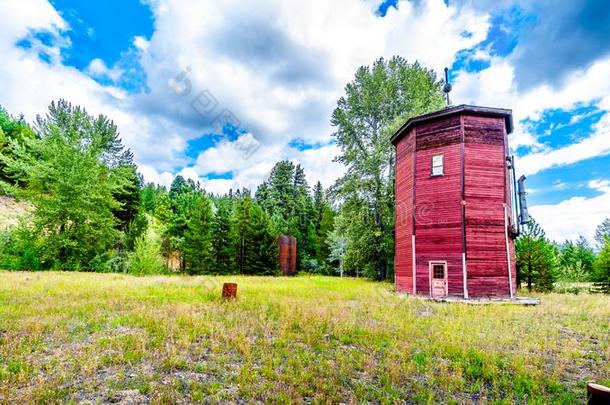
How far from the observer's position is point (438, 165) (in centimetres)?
1908

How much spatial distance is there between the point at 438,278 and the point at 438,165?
6.74 metres

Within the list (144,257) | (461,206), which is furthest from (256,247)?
(461,206)

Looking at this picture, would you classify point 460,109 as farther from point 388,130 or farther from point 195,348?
point 195,348

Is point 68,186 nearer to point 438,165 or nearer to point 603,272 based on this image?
point 438,165

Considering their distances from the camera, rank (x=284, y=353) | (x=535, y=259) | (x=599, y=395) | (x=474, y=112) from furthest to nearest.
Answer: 1. (x=535, y=259)
2. (x=474, y=112)
3. (x=284, y=353)
4. (x=599, y=395)

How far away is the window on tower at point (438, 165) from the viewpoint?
1892 cm

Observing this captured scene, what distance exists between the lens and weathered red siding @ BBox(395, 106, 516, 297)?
57.6ft

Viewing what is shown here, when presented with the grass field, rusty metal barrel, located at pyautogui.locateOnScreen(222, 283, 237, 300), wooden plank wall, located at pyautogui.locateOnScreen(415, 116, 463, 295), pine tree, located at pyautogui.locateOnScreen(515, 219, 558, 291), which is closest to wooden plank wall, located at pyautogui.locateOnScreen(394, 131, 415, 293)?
wooden plank wall, located at pyautogui.locateOnScreen(415, 116, 463, 295)

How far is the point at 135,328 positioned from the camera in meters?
9.17

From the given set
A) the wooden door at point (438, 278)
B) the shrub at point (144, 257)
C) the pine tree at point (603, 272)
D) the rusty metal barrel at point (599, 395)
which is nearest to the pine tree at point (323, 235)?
the shrub at point (144, 257)

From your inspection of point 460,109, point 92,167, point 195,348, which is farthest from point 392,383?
point 92,167

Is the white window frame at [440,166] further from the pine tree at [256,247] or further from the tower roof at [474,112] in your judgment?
the pine tree at [256,247]

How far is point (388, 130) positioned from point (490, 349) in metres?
23.8

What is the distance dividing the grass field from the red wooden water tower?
15.9ft
